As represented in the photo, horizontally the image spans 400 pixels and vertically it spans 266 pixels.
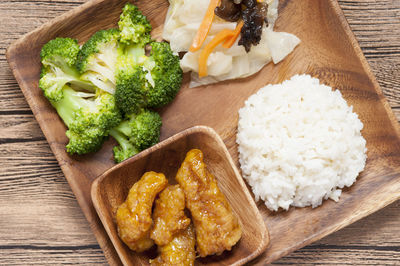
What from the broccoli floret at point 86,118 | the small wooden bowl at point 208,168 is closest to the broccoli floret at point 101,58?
the broccoli floret at point 86,118

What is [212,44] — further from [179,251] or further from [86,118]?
[179,251]

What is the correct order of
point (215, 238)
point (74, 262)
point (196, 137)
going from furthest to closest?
point (74, 262) → point (196, 137) → point (215, 238)

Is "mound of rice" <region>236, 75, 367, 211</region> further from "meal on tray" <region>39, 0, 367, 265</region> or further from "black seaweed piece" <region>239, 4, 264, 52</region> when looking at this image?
"black seaweed piece" <region>239, 4, 264, 52</region>

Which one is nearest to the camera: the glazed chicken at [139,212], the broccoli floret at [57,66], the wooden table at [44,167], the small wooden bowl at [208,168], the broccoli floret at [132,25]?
the glazed chicken at [139,212]

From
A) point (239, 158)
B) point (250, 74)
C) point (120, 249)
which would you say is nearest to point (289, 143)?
point (239, 158)

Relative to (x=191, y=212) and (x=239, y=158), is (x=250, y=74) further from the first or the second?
(x=191, y=212)

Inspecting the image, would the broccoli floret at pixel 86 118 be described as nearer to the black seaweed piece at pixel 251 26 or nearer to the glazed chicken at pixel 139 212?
the glazed chicken at pixel 139 212
